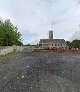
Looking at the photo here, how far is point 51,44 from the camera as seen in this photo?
5674 inches

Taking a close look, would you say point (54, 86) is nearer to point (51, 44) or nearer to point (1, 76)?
point (1, 76)

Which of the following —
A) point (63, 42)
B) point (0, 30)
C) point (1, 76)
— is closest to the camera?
point (1, 76)

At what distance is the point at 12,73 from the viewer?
17609 millimetres

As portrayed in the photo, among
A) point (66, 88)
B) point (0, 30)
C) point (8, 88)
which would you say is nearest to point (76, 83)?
point (66, 88)

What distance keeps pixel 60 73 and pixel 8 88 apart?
18.3ft

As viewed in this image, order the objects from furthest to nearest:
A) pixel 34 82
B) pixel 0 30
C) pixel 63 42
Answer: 1. pixel 63 42
2. pixel 0 30
3. pixel 34 82

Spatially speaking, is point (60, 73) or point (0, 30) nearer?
point (60, 73)

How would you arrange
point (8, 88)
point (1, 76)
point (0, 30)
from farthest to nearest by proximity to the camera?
1. point (0, 30)
2. point (1, 76)
3. point (8, 88)

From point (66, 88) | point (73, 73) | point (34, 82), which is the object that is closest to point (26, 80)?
point (34, 82)

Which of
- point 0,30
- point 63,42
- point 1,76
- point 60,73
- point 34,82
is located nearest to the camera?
point 34,82

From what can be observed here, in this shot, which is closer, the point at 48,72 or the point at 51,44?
the point at 48,72

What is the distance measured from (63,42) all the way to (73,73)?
126341 millimetres

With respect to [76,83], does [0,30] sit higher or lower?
higher

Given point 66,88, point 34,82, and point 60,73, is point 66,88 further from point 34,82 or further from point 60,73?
point 60,73
